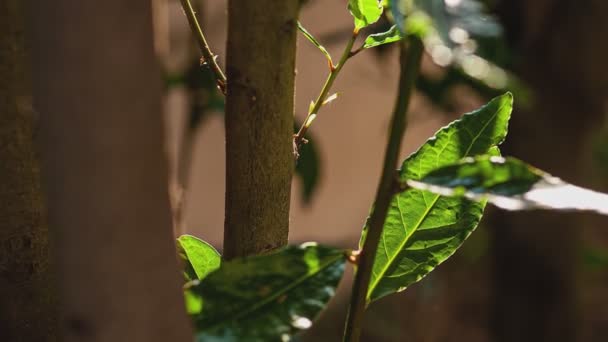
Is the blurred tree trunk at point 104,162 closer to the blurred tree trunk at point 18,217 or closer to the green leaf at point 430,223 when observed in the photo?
the blurred tree trunk at point 18,217

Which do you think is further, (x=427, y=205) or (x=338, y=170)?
(x=338, y=170)

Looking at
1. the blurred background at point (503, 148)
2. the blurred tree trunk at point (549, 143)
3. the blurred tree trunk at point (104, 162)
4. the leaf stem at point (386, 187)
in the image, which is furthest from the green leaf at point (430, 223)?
the blurred tree trunk at point (549, 143)

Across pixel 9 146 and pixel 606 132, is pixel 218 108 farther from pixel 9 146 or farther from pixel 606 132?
pixel 606 132

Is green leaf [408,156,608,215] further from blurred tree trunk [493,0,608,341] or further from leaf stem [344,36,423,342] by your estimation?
blurred tree trunk [493,0,608,341]

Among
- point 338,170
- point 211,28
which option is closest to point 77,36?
point 211,28

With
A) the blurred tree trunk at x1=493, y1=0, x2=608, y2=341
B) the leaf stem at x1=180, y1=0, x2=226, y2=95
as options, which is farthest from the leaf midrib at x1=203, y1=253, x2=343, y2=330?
the blurred tree trunk at x1=493, y1=0, x2=608, y2=341

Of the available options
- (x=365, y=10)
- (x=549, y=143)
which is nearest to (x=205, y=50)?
(x=365, y=10)
